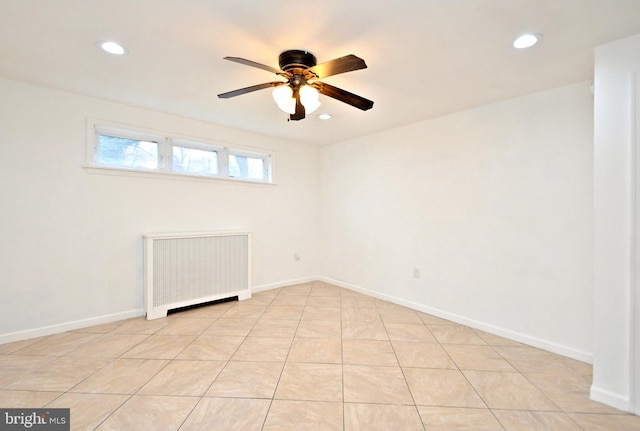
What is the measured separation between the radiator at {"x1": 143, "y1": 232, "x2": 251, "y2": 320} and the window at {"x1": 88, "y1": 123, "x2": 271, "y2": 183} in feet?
2.74

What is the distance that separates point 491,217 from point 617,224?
1.08m

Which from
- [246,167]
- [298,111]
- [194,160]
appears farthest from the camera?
[246,167]

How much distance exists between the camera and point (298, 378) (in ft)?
6.56

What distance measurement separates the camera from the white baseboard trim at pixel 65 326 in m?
2.50

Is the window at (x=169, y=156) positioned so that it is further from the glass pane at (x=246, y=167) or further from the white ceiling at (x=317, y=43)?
the white ceiling at (x=317, y=43)

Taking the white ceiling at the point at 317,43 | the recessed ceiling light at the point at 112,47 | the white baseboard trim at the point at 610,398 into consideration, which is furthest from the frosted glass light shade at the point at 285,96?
the white baseboard trim at the point at 610,398

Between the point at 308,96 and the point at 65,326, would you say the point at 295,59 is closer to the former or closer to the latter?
the point at 308,96

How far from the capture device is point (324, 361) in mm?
2229

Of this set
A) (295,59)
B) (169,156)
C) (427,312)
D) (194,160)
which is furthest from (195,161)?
(427,312)

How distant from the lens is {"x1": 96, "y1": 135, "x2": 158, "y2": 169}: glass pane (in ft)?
9.84

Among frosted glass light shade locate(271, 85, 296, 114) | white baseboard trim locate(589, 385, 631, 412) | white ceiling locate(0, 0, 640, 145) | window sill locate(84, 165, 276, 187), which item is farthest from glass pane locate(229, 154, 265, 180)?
white baseboard trim locate(589, 385, 631, 412)

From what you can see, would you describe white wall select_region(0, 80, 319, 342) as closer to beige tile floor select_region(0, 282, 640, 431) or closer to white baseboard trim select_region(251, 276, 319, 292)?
beige tile floor select_region(0, 282, 640, 431)

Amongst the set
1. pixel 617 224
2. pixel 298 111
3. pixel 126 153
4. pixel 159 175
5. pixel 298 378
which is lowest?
pixel 298 378

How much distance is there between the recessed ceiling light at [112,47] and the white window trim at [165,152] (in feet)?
3.98
